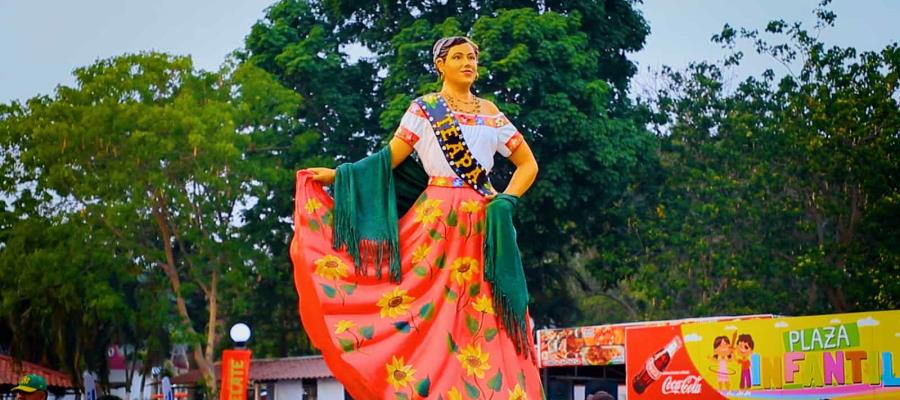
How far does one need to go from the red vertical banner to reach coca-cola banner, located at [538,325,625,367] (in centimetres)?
692

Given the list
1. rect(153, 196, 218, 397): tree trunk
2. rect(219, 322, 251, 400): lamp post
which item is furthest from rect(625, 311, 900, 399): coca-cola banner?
rect(153, 196, 218, 397): tree trunk

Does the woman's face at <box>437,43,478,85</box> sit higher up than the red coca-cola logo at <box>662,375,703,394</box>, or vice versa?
the woman's face at <box>437,43,478,85</box>

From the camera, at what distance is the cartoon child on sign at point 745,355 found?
20.7 meters

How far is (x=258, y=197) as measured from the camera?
31.8 meters

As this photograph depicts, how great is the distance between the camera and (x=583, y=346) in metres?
24.2

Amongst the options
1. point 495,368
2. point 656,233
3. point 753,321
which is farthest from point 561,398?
point 495,368

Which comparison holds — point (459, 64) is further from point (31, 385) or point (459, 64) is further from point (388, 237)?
point (31, 385)

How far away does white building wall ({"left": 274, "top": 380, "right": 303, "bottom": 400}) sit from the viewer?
1452 inches

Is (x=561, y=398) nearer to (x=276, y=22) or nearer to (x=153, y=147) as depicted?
(x=153, y=147)

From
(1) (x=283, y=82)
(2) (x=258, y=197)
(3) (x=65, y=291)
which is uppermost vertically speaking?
(1) (x=283, y=82)

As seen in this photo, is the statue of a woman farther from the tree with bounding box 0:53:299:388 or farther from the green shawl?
the tree with bounding box 0:53:299:388

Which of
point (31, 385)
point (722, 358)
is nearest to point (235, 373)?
point (722, 358)

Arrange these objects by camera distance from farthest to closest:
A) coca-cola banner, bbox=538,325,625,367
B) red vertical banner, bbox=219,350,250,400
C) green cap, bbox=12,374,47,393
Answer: coca-cola banner, bbox=538,325,625,367 < red vertical banner, bbox=219,350,250,400 < green cap, bbox=12,374,47,393

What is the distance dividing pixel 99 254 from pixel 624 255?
37.7 feet
